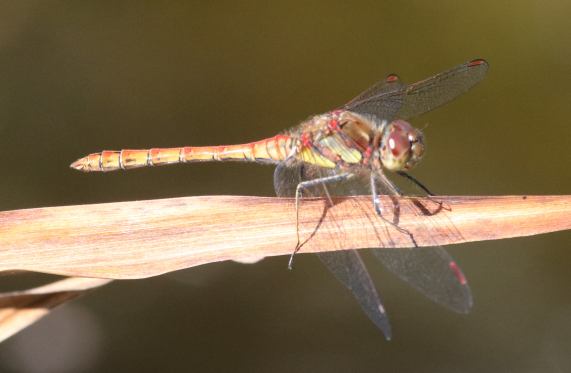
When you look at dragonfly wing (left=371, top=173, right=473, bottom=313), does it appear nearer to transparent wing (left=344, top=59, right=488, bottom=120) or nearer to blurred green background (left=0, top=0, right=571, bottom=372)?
transparent wing (left=344, top=59, right=488, bottom=120)

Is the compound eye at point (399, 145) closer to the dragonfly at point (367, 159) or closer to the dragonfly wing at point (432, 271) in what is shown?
the dragonfly at point (367, 159)

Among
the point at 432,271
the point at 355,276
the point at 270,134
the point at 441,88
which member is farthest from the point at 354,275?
the point at 270,134

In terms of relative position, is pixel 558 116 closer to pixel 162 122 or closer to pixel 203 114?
pixel 203 114

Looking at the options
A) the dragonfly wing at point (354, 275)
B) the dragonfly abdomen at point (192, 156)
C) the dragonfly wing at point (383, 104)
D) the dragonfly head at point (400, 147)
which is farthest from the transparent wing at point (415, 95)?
the dragonfly wing at point (354, 275)

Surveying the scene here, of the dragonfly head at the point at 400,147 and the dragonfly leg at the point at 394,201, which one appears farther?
the dragonfly head at the point at 400,147

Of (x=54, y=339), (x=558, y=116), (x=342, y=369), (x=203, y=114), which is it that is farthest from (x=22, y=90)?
(x=558, y=116)

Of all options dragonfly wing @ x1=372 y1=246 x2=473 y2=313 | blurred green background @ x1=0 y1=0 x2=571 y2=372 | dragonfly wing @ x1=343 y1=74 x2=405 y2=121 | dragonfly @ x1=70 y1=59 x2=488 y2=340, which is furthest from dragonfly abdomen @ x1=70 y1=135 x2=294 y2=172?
dragonfly wing @ x1=372 y1=246 x2=473 y2=313

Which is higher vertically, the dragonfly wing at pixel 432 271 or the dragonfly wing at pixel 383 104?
the dragonfly wing at pixel 383 104
